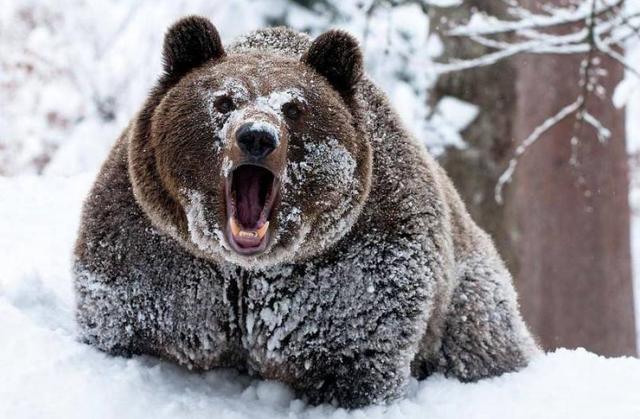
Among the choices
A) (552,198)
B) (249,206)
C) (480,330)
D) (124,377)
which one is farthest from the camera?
(552,198)

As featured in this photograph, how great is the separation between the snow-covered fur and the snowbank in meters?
0.10

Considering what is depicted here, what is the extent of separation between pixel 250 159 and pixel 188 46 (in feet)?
2.44

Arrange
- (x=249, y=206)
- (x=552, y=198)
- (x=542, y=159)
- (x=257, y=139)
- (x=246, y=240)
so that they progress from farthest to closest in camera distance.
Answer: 1. (x=542, y=159)
2. (x=552, y=198)
3. (x=249, y=206)
4. (x=246, y=240)
5. (x=257, y=139)

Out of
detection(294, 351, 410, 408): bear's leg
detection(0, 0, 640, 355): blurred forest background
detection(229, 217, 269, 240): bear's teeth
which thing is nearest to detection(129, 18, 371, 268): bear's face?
detection(229, 217, 269, 240): bear's teeth

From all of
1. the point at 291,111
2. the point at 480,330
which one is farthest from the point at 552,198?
the point at 291,111

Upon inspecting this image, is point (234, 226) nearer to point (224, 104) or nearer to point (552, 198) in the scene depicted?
point (224, 104)

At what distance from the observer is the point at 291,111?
Answer: 365 cm

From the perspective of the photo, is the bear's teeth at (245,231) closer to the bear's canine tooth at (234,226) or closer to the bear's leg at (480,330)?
the bear's canine tooth at (234,226)

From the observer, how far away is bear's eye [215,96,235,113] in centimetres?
362

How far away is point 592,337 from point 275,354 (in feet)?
22.2

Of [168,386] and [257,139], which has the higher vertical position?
[257,139]

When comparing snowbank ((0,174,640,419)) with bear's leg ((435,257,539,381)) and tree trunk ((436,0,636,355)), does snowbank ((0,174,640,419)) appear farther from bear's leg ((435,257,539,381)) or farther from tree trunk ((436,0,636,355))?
tree trunk ((436,0,636,355))

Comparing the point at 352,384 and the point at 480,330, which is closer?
the point at 352,384

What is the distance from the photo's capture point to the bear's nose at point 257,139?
3.29 meters
